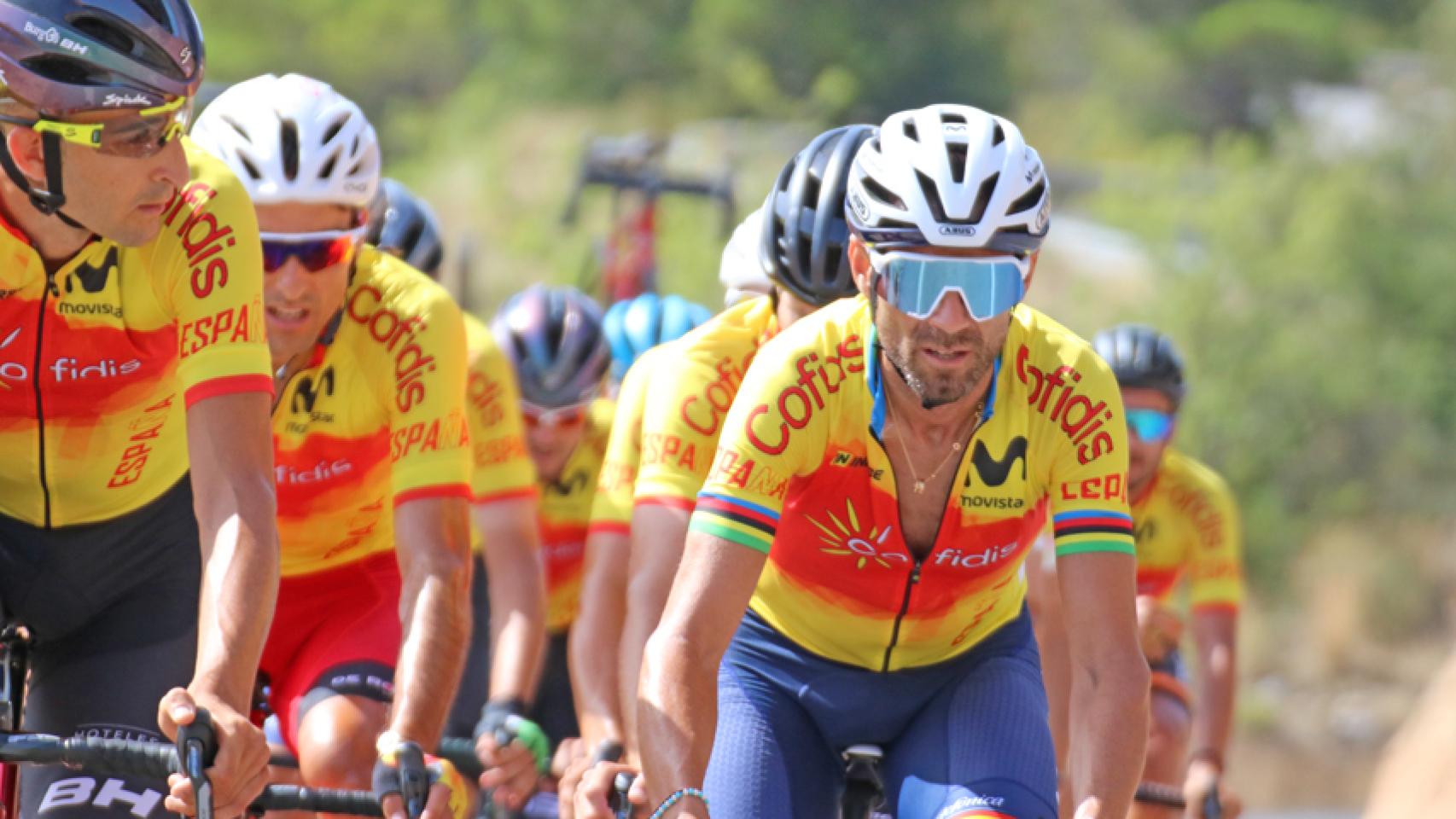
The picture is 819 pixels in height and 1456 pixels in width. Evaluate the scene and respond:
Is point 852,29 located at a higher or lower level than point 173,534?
lower

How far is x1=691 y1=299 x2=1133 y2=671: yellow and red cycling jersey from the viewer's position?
15.2 feet

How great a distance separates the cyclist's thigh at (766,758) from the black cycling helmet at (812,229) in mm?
1120

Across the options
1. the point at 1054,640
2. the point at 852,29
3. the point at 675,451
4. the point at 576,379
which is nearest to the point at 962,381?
the point at 675,451

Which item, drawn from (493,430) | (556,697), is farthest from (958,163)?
(556,697)

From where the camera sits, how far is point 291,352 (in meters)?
5.75

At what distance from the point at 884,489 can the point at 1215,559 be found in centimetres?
438

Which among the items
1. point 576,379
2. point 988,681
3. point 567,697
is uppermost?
point 988,681

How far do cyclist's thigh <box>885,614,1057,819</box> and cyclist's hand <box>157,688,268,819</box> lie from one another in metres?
1.54

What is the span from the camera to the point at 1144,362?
9.17 metres

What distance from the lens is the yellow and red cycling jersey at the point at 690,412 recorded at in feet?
18.2

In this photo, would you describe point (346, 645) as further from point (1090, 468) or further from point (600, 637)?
point (1090, 468)

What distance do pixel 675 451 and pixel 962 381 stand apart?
3.62ft

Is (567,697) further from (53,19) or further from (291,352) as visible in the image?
(53,19)

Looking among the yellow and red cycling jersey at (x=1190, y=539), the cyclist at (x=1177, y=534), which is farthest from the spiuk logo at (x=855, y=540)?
the yellow and red cycling jersey at (x=1190, y=539)
